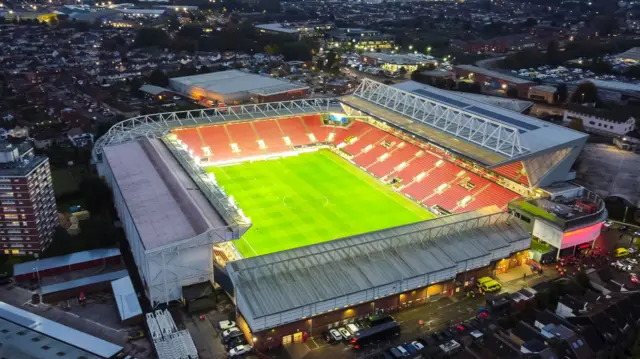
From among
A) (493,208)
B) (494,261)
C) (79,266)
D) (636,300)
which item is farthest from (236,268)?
(636,300)

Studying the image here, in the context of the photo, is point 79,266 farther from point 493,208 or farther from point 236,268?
point 493,208

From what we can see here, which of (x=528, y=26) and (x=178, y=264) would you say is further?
(x=528, y=26)

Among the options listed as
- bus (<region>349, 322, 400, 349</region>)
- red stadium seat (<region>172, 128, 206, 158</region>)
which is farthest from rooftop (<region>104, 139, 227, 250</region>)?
bus (<region>349, 322, 400, 349</region>)

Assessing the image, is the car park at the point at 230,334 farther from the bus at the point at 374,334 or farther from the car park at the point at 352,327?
the bus at the point at 374,334

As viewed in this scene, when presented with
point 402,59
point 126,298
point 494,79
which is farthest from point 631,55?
point 126,298

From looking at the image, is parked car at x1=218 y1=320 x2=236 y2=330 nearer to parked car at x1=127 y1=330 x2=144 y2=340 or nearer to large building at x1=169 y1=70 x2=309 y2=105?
parked car at x1=127 y1=330 x2=144 y2=340
